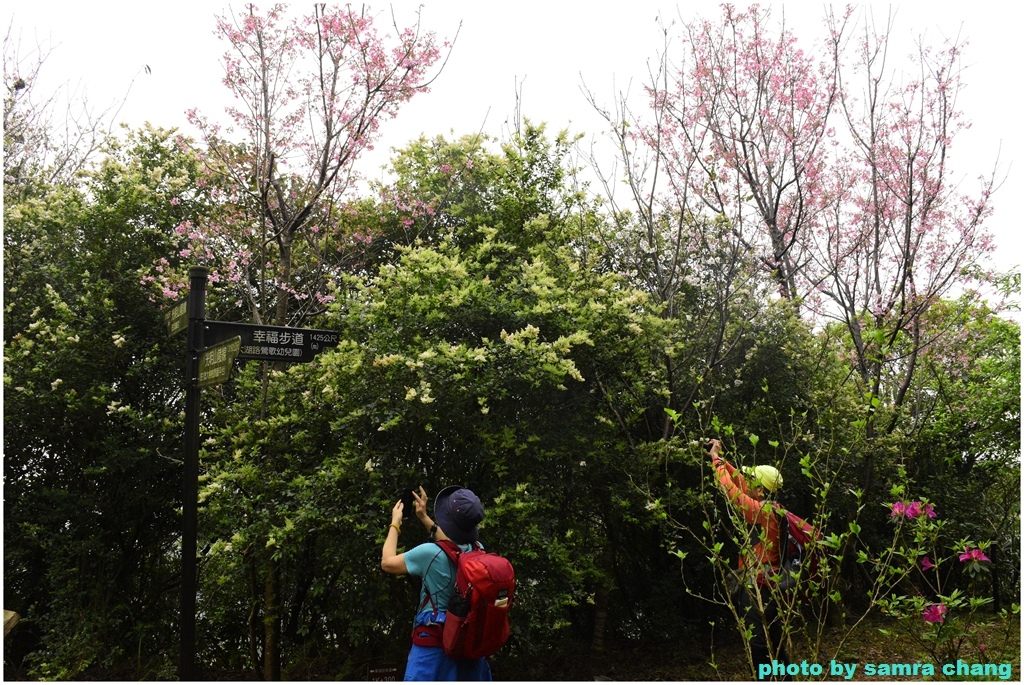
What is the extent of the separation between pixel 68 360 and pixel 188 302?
2841 millimetres

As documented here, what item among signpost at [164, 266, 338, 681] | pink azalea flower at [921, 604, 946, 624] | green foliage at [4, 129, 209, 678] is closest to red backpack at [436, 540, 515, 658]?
signpost at [164, 266, 338, 681]

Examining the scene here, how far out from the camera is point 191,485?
3902mm

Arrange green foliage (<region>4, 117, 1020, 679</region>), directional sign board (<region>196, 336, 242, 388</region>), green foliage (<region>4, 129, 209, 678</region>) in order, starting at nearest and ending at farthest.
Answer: directional sign board (<region>196, 336, 242, 388</region>), green foliage (<region>4, 117, 1020, 679</region>), green foliage (<region>4, 129, 209, 678</region>)

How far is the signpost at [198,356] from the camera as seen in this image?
3.85m

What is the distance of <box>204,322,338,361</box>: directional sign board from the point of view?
4047mm

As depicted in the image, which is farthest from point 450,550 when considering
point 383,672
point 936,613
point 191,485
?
point 936,613

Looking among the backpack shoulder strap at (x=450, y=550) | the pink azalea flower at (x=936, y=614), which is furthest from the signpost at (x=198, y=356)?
the pink azalea flower at (x=936, y=614)

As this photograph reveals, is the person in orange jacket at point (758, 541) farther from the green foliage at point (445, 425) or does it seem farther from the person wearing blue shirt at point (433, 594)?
the person wearing blue shirt at point (433, 594)

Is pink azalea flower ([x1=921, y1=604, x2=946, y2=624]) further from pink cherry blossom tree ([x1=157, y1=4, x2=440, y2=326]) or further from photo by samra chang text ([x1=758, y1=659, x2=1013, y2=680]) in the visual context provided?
pink cherry blossom tree ([x1=157, y1=4, x2=440, y2=326])

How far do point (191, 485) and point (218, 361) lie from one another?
707 millimetres

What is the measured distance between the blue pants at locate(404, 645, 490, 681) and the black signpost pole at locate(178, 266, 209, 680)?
1406 millimetres

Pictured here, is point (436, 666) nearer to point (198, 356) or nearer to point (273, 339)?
point (273, 339)

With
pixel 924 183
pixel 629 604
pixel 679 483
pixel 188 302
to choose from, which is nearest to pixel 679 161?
pixel 924 183

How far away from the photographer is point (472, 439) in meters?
5.23
